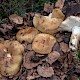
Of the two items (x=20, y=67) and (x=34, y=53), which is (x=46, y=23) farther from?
(x=20, y=67)

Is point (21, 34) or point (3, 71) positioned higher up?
point (21, 34)

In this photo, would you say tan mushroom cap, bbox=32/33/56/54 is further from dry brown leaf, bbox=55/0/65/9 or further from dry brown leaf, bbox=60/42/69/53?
dry brown leaf, bbox=55/0/65/9

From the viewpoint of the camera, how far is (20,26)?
2857mm

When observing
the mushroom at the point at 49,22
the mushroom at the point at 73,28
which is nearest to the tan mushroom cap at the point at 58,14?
the mushroom at the point at 49,22

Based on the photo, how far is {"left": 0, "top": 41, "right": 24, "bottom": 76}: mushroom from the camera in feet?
8.23

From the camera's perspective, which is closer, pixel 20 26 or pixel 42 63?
pixel 42 63

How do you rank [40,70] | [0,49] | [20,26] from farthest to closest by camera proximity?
[20,26] < [0,49] < [40,70]

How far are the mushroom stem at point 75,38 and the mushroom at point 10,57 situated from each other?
1.56ft

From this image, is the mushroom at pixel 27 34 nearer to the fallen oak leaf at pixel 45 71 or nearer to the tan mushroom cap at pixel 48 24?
the tan mushroom cap at pixel 48 24

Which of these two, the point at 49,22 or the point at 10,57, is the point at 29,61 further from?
the point at 49,22

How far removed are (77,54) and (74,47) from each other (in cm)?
7

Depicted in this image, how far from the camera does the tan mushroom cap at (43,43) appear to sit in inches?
99.7

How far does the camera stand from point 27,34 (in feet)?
8.74

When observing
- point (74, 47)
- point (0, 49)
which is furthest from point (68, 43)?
point (0, 49)
